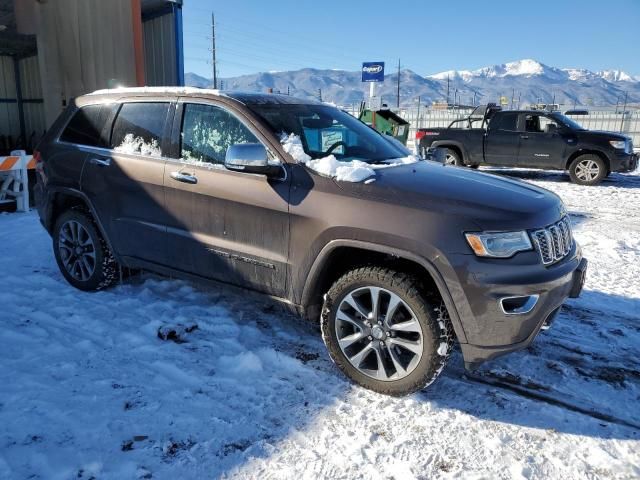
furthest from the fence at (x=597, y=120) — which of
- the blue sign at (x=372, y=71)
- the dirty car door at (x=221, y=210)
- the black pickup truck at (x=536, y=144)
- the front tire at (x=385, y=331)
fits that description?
the front tire at (x=385, y=331)

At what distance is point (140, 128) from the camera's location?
157 inches

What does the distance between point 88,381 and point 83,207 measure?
78.2 inches

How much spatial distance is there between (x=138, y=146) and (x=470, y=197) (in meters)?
2.66

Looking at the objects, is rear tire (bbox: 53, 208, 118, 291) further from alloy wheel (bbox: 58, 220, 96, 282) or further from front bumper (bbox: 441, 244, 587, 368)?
front bumper (bbox: 441, 244, 587, 368)

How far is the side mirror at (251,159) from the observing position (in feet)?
9.95

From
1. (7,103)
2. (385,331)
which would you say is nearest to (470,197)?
(385,331)

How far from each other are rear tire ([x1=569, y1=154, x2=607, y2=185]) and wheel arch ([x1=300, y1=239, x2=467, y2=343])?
1007 centimetres

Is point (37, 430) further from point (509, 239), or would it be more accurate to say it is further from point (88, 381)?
point (509, 239)

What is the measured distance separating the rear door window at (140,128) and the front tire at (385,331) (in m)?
1.94

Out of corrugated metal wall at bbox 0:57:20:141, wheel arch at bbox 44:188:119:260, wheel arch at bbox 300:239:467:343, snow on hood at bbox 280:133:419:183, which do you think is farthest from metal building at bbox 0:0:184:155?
wheel arch at bbox 300:239:467:343

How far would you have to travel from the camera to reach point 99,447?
2.45 metres

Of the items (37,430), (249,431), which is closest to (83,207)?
(37,430)

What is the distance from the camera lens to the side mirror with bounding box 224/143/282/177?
3.03m

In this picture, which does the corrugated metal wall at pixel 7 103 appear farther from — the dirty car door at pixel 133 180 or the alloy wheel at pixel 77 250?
the dirty car door at pixel 133 180
